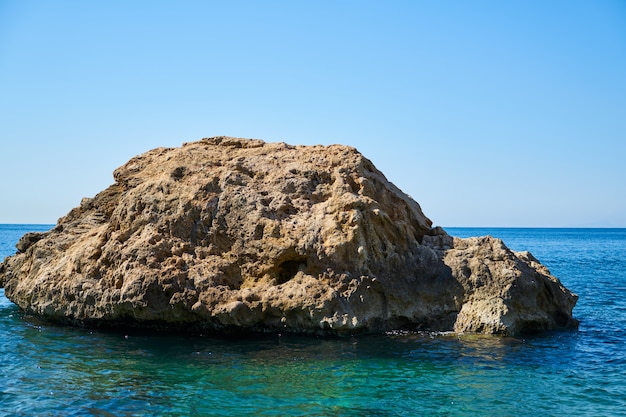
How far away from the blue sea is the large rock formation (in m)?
0.61

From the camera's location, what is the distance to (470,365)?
13.4 metres

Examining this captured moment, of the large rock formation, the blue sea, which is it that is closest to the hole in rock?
the large rock formation

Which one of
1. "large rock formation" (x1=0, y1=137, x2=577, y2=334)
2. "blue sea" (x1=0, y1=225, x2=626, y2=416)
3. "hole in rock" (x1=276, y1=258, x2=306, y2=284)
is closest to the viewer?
"blue sea" (x1=0, y1=225, x2=626, y2=416)

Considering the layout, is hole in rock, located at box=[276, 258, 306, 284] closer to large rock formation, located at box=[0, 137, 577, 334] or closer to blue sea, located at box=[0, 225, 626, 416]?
large rock formation, located at box=[0, 137, 577, 334]

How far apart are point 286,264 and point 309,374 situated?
433 cm

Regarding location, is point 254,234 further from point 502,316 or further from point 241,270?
point 502,316

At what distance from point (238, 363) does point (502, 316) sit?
7141 millimetres

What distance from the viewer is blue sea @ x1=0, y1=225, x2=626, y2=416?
11000 mm

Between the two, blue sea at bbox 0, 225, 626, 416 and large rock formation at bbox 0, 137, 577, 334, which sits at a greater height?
large rock formation at bbox 0, 137, 577, 334

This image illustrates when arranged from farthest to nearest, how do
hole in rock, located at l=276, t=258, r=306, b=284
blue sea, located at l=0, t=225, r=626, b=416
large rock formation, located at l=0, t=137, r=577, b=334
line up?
1. hole in rock, located at l=276, t=258, r=306, b=284
2. large rock formation, located at l=0, t=137, r=577, b=334
3. blue sea, located at l=0, t=225, r=626, b=416

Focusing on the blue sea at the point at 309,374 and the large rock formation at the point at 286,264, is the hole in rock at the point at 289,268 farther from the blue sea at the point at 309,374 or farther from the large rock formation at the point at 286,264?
the blue sea at the point at 309,374

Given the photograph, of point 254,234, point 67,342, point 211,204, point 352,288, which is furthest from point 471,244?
point 67,342

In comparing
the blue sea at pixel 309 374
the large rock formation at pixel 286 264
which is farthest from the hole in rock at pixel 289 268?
the blue sea at pixel 309 374

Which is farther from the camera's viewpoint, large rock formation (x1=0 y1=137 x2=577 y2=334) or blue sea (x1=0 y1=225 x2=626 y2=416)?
large rock formation (x1=0 y1=137 x2=577 y2=334)
